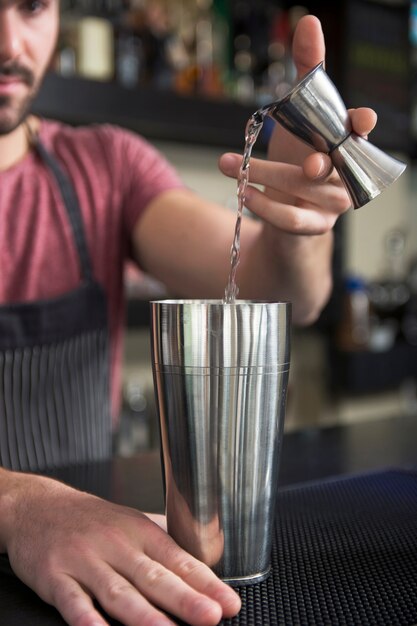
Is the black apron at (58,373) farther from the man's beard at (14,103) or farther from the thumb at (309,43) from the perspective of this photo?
the thumb at (309,43)

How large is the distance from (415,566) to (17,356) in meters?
0.86

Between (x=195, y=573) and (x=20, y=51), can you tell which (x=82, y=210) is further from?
(x=195, y=573)

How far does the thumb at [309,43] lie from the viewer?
0.85m

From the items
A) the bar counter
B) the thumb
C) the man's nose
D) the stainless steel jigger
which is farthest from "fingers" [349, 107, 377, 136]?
the man's nose

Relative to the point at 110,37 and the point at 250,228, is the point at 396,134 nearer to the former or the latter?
the point at 110,37

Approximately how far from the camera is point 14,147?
1549 millimetres

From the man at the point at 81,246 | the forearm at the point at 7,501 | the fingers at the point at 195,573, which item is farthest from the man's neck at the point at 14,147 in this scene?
the fingers at the point at 195,573

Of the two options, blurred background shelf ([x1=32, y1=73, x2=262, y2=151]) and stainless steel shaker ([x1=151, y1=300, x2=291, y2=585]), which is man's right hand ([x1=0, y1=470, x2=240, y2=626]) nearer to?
stainless steel shaker ([x1=151, y1=300, x2=291, y2=585])

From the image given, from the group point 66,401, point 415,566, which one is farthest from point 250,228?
point 415,566

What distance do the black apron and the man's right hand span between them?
691 millimetres

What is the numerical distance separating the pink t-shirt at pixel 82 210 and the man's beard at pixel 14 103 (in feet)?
0.55

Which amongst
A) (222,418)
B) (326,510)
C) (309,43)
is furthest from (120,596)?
(309,43)

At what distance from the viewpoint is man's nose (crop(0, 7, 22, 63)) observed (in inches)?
51.1

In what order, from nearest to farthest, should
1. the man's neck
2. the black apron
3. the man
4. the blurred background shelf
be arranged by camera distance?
the man
the black apron
the man's neck
the blurred background shelf
